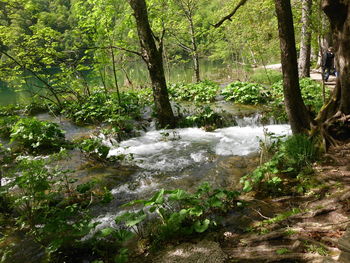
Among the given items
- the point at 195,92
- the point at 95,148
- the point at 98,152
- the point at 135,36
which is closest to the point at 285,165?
the point at 98,152

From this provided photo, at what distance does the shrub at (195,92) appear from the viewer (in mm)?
11188

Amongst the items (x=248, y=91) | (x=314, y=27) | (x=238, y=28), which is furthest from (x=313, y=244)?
(x=238, y=28)

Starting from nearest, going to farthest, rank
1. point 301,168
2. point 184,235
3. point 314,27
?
point 184,235, point 301,168, point 314,27

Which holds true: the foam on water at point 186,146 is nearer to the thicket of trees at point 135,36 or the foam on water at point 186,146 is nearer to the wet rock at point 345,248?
the thicket of trees at point 135,36

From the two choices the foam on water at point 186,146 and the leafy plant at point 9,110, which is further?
the leafy plant at point 9,110

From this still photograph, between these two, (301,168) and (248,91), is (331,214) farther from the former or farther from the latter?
(248,91)

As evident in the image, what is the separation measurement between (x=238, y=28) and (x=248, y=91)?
10430 mm

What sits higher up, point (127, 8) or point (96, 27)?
point (127, 8)

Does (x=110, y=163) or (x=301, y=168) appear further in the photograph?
(x=110, y=163)

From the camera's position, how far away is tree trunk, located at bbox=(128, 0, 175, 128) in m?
7.04

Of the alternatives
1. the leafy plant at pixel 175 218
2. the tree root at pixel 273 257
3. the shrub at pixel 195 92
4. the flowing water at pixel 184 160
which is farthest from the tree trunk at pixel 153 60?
the tree root at pixel 273 257

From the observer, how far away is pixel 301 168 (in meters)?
4.07

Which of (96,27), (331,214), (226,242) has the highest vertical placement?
(96,27)

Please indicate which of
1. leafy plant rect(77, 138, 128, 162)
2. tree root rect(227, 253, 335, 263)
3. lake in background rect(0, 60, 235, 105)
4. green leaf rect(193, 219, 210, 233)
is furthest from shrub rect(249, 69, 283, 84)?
tree root rect(227, 253, 335, 263)
